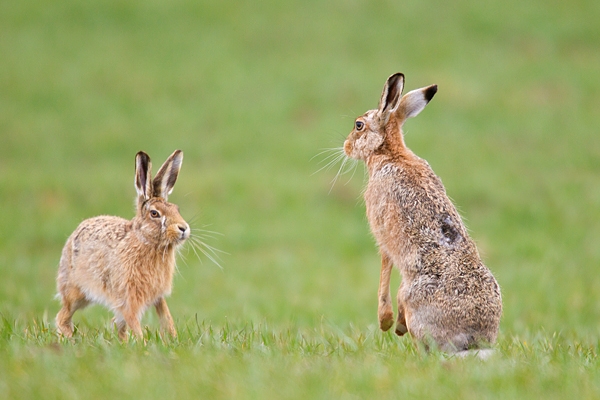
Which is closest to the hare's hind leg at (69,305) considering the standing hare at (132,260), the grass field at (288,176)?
the standing hare at (132,260)

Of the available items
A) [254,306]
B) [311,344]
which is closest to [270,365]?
[311,344]

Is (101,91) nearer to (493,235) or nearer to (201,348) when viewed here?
(493,235)

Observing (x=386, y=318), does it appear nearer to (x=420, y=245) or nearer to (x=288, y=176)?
(x=420, y=245)

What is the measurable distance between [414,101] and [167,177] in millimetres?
2311

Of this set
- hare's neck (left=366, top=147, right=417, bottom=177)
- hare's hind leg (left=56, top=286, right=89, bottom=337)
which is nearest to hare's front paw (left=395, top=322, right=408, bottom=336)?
hare's neck (left=366, top=147, right=417, bottom=177)

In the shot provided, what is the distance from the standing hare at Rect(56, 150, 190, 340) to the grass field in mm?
307

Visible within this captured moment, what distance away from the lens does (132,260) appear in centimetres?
672

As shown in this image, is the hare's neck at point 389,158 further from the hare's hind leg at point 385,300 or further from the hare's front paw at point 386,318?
the hare's front paw at point 386,318

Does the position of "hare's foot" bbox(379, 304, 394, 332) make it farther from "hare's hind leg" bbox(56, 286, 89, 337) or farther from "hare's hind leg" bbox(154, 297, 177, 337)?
"hare's hind leg" bbox(56, 286, 89, 337)

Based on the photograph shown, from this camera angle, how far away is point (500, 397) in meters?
4.55

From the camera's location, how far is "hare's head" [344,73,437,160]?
22.8ft

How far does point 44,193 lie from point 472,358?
1221 cm

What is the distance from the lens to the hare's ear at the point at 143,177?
6.73 m

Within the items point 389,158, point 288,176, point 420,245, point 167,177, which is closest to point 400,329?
point 420,245
